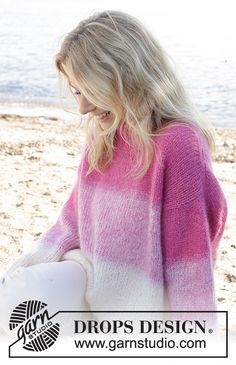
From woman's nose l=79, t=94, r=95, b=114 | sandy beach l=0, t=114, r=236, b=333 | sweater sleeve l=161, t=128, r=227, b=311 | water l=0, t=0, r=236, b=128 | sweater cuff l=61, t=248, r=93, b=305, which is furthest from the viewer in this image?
water l=0, t=0, r=236, b=128

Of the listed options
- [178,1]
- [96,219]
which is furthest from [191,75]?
[178,1]

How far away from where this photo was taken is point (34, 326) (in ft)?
7.58

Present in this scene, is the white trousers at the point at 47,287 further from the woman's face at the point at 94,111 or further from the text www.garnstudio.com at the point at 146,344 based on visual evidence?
the woman's face at the point at 94,111

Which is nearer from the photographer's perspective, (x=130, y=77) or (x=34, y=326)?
(x=130, y=77)

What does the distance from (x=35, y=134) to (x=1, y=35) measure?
6.45 metres

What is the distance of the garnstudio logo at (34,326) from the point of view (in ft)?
7.34

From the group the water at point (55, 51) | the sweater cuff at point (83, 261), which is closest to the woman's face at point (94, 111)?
the sweater cuff at point (83, 261)

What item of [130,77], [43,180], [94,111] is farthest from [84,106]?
[43,180]

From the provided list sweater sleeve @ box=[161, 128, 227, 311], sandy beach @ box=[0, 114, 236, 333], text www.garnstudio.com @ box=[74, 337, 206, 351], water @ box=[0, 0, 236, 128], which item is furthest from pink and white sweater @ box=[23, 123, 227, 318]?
water @ box=[0, 0, 236, 128]

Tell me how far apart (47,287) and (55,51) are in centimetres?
722

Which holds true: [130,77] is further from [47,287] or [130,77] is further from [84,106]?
[47,287]

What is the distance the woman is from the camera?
2125 millimetres

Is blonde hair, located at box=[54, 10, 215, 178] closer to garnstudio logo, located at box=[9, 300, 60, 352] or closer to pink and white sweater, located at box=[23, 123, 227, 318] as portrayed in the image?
pink and white sweater, located at box=[23, 123, 227, 318]

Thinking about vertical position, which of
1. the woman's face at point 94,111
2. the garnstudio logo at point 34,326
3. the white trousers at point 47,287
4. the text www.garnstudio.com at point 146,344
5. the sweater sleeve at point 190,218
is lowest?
the text www.garnstudio.com at point 146,344
